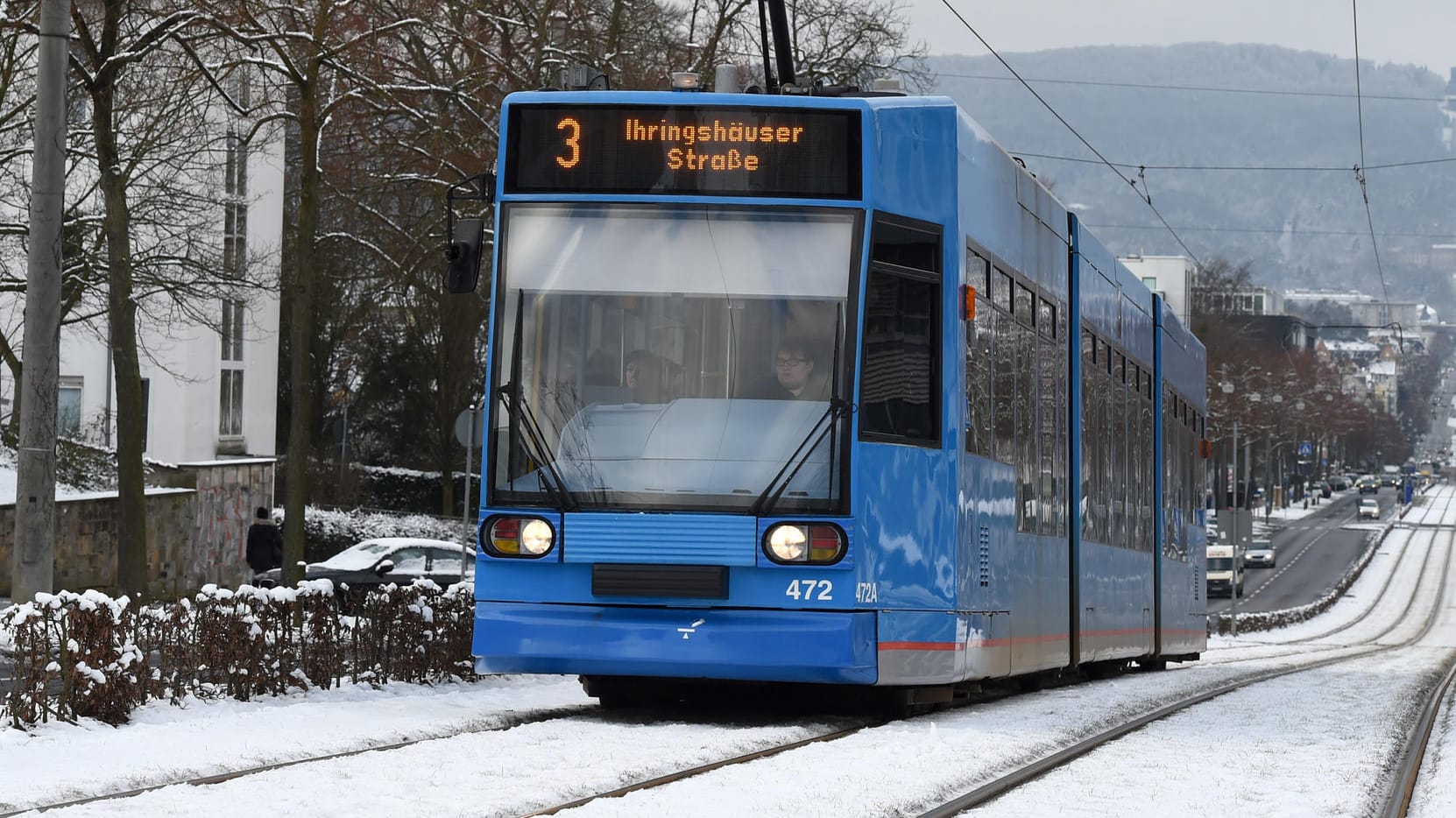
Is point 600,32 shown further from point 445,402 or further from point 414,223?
point 445,402

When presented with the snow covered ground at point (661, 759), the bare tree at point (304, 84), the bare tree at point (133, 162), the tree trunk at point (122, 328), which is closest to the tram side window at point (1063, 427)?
the snow covered ground at point (661, 759)

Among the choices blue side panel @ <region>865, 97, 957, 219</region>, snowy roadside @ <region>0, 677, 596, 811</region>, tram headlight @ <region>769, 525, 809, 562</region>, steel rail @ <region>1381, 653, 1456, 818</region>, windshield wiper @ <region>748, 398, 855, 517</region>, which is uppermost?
blue side panel @ <region>865, 97, 957, 219</region>

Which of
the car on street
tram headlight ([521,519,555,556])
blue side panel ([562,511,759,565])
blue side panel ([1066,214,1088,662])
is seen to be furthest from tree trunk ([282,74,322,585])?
the car on street

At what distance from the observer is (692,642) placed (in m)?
10.7

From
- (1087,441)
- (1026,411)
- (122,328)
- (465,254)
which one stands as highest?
(122,328)

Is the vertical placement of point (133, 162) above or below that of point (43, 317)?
above

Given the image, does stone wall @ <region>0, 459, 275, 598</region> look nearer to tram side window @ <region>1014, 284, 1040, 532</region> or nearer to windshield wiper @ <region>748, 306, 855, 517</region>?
tram side window @ <region>1014, 284, 1040, 532</region>

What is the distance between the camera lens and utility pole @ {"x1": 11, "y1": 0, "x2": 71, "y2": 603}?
1380cm

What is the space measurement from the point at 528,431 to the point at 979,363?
2.77 metres

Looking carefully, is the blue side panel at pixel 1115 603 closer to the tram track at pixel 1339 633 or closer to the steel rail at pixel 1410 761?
the steel rail at pixel 1410 761

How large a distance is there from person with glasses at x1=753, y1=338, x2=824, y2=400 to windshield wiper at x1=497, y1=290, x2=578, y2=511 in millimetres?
1115

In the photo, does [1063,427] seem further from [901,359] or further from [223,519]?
[223,519]

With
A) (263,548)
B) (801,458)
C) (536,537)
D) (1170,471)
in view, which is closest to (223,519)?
(263,548)

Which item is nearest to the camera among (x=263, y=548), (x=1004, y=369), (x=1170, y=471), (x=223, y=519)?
(x=1004, y=369)
